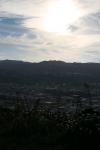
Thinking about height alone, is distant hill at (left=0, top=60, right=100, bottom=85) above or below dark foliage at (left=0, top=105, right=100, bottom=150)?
above

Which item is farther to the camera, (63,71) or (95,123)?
(63,71)

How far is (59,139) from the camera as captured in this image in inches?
368

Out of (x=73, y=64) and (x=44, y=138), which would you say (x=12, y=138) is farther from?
(x=73, y=64)

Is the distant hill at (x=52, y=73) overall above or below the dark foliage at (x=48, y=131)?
above

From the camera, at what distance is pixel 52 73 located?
70.1 metres

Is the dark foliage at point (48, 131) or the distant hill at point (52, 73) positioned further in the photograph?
the distant hill at point (52, 73)

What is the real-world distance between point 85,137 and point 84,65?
7233 centimetres

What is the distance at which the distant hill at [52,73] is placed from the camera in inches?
2382

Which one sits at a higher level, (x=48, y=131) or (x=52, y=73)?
(x=52, y=73)

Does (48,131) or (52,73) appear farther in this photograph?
(52,73)

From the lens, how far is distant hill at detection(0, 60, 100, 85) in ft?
198

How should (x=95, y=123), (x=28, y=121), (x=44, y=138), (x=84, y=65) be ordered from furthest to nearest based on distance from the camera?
(x=84, y=65) → (x=28, y=121) → (x=44, y=138) → (x=95, y=123)

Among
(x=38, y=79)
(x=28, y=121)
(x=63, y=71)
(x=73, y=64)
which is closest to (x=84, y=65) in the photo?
(x=73, y=64)

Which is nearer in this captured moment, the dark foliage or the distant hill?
the dark foliage
